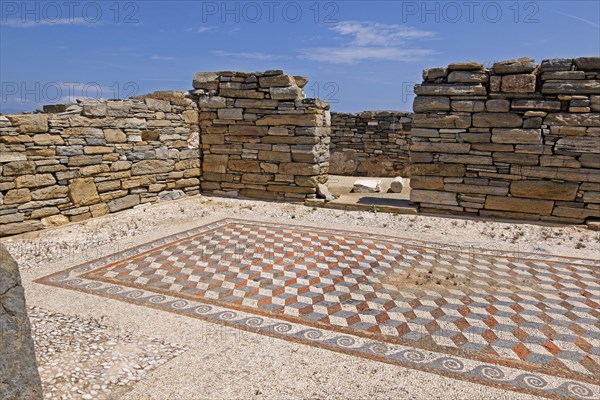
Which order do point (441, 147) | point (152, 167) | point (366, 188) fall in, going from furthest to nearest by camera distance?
point (366, 188) → point (152, 167) → point (441, 147)

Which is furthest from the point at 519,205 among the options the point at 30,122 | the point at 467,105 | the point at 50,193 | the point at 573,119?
the point at 30,122

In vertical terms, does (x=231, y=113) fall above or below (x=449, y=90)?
below

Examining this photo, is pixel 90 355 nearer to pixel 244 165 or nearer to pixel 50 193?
pixel 50 193

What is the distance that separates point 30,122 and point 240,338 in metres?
5.38

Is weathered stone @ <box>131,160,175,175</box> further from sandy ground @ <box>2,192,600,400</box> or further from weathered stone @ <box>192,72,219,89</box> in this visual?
weathered stone @ <box>192,72,219,89</box>

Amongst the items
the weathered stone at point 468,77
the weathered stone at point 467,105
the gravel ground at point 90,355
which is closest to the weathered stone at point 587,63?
the weathered stone at point 468,77

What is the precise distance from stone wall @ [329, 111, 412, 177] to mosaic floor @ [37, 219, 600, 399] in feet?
24.8

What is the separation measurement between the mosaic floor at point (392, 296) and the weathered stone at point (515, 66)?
3.53 metres

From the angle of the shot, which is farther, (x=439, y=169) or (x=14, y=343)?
(x=439, y=169)

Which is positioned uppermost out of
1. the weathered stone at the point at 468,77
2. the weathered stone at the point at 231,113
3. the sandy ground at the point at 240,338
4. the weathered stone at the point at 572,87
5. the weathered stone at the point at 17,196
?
the weathered stone at the point at 468,77

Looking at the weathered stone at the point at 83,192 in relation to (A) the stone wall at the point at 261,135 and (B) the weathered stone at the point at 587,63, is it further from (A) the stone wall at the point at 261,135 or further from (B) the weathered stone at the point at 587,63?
(B) the weathered stone at the point at 587,63

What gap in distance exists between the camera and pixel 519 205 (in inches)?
301

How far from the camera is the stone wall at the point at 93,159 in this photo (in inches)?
252

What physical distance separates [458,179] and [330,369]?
597 centimetres
